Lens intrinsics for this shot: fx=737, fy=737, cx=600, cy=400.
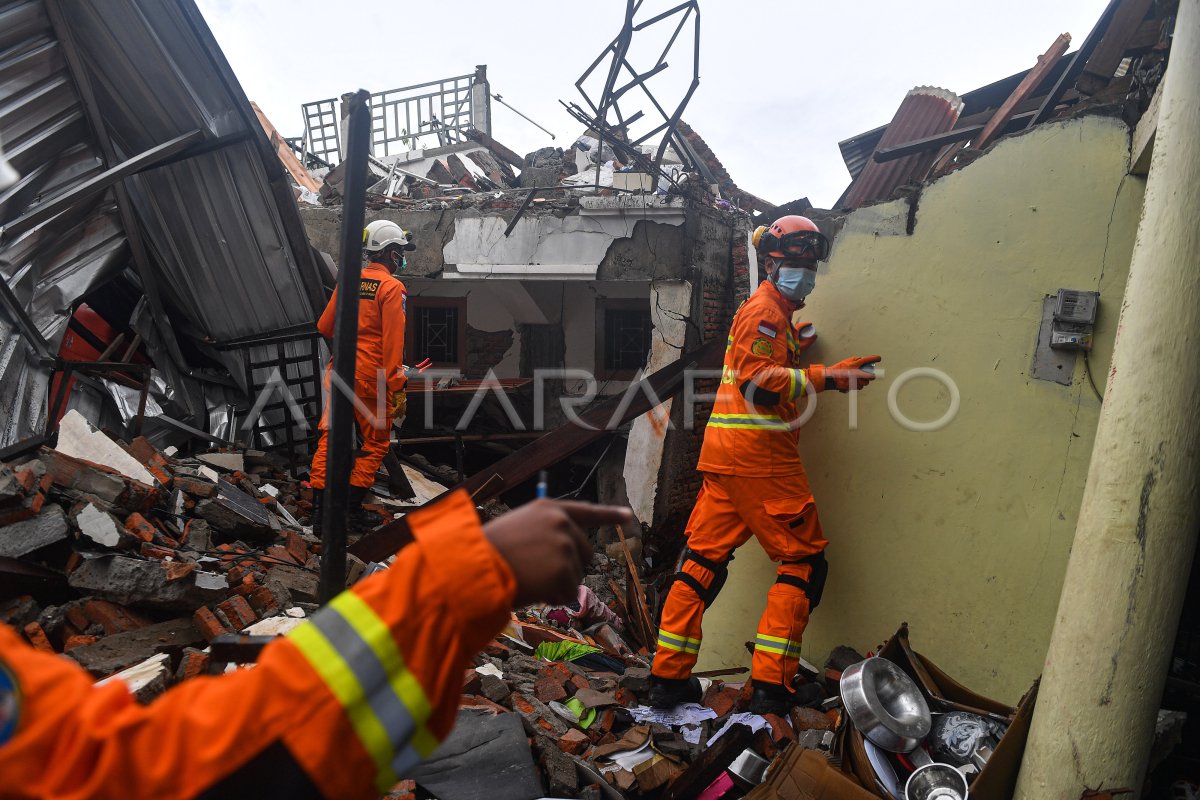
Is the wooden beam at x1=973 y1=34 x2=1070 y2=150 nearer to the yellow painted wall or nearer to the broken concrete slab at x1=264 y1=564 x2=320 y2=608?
the yellow painted wall

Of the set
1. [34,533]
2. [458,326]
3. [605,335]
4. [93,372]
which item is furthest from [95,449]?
[605,335]

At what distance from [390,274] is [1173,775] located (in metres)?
4.31

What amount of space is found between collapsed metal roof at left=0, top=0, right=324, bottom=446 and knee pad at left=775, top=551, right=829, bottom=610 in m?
3.75

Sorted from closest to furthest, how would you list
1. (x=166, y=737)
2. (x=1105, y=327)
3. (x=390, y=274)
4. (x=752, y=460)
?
(x=166, y=737) < (x=1105, y=327) < (x=752, y=460) < (x=390, y=274)

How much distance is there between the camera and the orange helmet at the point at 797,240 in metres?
3.08

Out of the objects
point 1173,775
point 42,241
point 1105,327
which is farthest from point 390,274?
point 1173,775

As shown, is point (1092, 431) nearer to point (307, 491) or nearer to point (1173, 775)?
point (1173, 775)

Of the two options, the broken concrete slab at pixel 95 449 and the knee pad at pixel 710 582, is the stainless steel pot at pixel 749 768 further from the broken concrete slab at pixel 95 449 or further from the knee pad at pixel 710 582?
the broken concrete slab at pixel 95 449

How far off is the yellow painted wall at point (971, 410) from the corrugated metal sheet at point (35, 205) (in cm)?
397

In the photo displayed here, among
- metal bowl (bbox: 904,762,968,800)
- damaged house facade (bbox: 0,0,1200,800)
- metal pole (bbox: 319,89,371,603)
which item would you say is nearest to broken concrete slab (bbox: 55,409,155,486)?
damaged house facade (bbox: 0,0,1200,800)

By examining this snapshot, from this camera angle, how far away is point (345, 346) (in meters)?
1.36

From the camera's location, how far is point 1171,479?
6.25 ft

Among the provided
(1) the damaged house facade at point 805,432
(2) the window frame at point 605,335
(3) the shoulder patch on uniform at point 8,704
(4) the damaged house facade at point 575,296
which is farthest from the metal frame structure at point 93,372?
(2) the window frame at point 605,335

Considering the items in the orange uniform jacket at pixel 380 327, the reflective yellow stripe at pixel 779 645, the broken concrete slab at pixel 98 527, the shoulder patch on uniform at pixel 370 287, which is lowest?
the reflective yellow stripe at pixel 779 645
